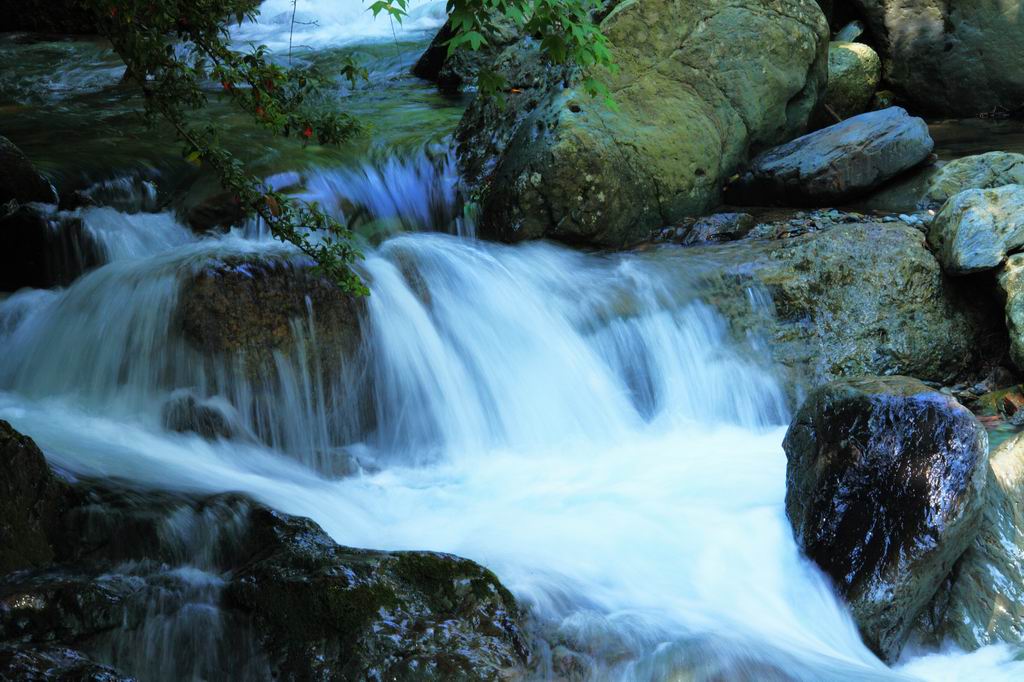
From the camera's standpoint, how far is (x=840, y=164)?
7758 mm

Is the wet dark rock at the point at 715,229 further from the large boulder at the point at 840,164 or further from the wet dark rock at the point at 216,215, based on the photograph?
the wet dark rock at the point at 216,215

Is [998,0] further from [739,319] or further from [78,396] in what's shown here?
[78,396]

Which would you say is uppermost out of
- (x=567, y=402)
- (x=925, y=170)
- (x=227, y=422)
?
(x=925, y=170)

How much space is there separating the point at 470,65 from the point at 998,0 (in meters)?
5.86

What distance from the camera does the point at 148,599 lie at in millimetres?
3459

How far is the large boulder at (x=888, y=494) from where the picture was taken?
161 inches

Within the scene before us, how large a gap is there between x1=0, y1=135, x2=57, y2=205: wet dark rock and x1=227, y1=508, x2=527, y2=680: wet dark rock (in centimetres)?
433

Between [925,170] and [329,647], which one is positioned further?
[925,170]

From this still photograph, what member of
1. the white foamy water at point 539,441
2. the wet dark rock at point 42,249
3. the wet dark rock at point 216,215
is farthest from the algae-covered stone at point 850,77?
the wet dark rock at point 42,249

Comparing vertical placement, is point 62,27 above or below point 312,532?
above

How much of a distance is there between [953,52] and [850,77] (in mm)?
1448

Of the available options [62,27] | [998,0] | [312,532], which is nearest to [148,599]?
[312,532]

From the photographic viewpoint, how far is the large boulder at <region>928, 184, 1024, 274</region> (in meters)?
6.30

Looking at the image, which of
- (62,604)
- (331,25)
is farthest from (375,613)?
(331,25)
